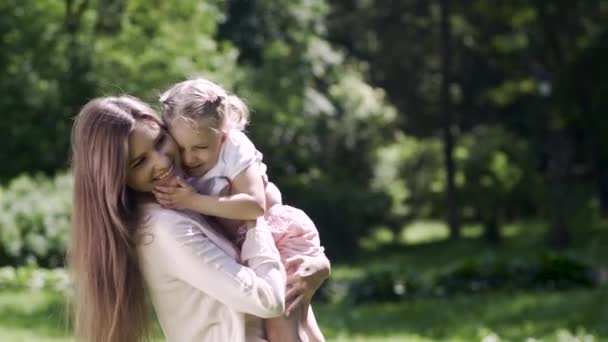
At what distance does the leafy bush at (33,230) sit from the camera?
1264 cm

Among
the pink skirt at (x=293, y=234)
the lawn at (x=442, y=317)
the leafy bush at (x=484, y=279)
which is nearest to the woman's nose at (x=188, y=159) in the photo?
the pink skirt at (x=293, y=234)

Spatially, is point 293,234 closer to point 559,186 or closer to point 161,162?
point 161,162

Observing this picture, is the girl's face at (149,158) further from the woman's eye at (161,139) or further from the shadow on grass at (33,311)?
the shadow on grass at (33,311)

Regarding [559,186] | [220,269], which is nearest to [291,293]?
[220,269]

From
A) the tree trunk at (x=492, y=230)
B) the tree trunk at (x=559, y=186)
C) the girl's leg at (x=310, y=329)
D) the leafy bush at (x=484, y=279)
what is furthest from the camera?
the tree trunk at (x=492, y=230)

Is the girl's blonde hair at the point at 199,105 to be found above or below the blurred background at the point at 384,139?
below

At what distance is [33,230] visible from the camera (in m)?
12.8

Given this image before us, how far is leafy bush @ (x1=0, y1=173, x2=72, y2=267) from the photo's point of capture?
41.5 ft

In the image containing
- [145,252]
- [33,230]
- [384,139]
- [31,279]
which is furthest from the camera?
[384,139]

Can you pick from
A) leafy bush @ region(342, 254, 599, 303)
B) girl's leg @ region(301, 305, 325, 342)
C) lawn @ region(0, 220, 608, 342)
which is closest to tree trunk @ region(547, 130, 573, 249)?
leafy bush @ region(342, 254, 599, 303)

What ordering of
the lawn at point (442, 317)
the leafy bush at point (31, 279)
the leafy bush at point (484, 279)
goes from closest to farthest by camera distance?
the lawn at point (442, 317)
the leafy bush at point (31, 279)
the leafy bush at point (484, 279)

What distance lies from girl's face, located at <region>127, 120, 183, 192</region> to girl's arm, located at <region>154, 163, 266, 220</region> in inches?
1.3

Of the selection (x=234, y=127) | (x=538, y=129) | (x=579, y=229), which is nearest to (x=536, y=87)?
(x=538, y=129)

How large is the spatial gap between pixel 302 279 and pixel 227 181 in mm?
339
